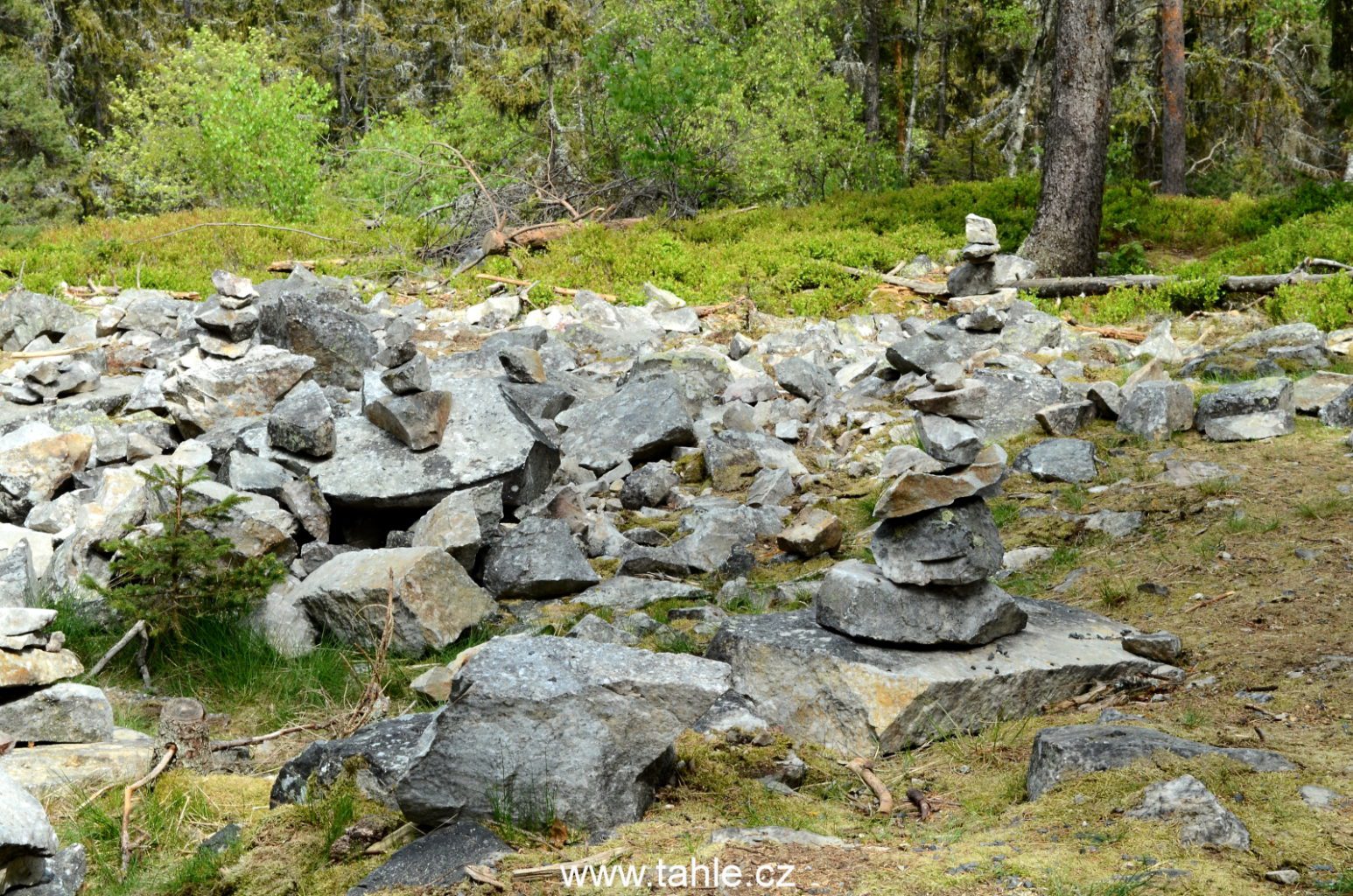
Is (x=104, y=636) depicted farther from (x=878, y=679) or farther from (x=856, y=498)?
(x=856, y=498)

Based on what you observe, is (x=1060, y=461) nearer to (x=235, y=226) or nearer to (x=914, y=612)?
(x=914, y=612)

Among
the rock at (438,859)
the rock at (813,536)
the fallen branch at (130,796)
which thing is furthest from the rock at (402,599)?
the rock at (438,859)

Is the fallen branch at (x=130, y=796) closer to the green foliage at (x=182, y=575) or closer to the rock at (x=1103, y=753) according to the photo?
the green foliage at (x=182, y=575)

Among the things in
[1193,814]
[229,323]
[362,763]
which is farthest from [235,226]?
[1193,814]

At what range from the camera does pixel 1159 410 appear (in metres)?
7.05

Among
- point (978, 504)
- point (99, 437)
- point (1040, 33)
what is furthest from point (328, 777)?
point (1040, 33)

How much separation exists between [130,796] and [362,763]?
2.55 ft

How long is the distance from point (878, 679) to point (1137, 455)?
3.62 meters

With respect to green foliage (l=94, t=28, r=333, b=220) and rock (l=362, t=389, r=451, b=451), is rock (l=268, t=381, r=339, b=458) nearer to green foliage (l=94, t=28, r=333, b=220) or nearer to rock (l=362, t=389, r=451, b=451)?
rock (l=362, t=389, r=451, b=451)

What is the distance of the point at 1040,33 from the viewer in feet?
79.4

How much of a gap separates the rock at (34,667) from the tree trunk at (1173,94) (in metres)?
20.1

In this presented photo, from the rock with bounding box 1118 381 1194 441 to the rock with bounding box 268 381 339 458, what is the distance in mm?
4949

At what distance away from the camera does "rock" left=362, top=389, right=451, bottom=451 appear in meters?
6.51

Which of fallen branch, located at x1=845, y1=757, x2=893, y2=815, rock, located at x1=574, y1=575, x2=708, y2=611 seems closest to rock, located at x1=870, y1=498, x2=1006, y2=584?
fallen branch, located at x1=845, y1=757, x2=893, y2=815
